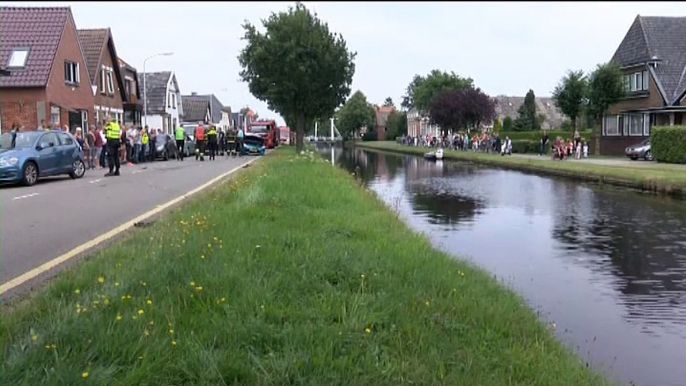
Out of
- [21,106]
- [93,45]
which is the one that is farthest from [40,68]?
[93,45]

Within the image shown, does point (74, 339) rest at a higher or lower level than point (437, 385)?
higher

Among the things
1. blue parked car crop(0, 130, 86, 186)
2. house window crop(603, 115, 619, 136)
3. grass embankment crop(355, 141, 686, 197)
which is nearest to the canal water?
grass embankment crop(355, 141, 686, 197)

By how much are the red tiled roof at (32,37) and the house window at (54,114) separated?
1.67 metres

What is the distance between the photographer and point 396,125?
Answer: 456 ft

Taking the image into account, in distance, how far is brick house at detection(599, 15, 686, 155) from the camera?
47.9 meters

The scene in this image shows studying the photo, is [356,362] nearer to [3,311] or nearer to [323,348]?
[323,348]

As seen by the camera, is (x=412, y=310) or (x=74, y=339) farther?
(x=412, y=310)

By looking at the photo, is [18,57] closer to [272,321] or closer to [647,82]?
[272,321]

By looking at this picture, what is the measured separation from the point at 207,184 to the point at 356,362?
15.0 metres

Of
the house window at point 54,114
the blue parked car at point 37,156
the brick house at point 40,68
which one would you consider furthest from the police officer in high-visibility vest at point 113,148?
the house window at point 54,114

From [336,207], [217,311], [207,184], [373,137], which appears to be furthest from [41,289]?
[373,137]

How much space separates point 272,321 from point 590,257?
337 inches

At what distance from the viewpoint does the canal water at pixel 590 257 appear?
23.9 feet

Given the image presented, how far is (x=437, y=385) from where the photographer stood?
178 inches
